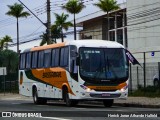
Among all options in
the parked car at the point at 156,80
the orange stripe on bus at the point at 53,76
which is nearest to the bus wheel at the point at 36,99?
the orange stripe on bus at the point at 53,76

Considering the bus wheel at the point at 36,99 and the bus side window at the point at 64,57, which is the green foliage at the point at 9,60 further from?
the bus side window at the point at 64,57

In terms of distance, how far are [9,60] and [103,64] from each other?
6078 cm

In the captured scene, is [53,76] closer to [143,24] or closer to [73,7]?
[143,24]

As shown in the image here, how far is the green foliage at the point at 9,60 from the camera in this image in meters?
83.2

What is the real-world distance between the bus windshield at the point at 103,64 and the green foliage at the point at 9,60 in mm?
58624

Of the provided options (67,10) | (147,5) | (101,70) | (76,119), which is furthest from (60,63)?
(67,10)

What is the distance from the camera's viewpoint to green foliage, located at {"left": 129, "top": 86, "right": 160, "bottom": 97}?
32.9 metres

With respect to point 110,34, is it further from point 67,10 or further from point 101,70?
point 101,70

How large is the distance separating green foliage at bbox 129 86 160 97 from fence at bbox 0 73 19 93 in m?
24.2

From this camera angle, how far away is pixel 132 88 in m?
37.9

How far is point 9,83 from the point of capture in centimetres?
5847

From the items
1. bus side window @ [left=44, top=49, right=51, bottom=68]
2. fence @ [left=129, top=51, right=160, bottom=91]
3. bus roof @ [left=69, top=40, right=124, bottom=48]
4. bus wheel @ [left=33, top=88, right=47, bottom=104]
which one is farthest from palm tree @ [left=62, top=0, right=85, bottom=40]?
bus roof @ [left=69, top=40, right=124, bottom=48]

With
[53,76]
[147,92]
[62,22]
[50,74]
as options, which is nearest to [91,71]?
[53,76]

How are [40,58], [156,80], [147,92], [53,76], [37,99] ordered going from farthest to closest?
[156,80]
[147,92]
[37,99]
[40,58]
[53,76]
